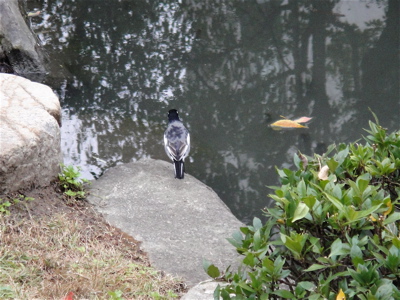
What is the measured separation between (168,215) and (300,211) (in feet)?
Result: 9.34

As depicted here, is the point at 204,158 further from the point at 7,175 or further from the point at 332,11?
the point at 332,11

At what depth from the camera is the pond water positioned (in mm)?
6293

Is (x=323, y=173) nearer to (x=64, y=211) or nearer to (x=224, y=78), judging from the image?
(x=64, y=211)

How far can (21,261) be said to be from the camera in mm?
3670

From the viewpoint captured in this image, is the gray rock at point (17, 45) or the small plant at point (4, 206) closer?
the small plant at point (4, 206)

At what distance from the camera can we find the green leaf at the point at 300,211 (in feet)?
6.84

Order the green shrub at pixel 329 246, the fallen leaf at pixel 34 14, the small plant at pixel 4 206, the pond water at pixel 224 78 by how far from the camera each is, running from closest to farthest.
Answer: the green shrub at pixel 329 246 < the small plant at pixel 4 206 < the pond water at pixel 224 78 < the fallen leaf at pixel 34 14

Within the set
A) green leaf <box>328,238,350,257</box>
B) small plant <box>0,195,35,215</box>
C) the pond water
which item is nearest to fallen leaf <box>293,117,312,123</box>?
the pond water

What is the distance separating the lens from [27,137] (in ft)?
14.3

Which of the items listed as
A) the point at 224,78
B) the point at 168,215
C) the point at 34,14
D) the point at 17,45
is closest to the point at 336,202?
the point at 168,215

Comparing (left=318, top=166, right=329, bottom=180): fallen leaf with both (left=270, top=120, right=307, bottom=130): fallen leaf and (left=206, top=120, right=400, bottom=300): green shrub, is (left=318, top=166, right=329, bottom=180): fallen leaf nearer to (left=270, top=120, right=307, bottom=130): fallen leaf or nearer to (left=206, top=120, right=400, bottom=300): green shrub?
(left=206, top=120, right=400, bottom=300): green shrub

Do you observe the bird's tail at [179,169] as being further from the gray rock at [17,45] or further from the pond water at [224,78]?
the gray rock at [17,45]

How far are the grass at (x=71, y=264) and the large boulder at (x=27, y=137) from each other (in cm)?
37

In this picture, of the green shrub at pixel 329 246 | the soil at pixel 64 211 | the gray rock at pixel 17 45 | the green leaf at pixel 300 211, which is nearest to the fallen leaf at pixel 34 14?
the gray rock at pixel 17 45
